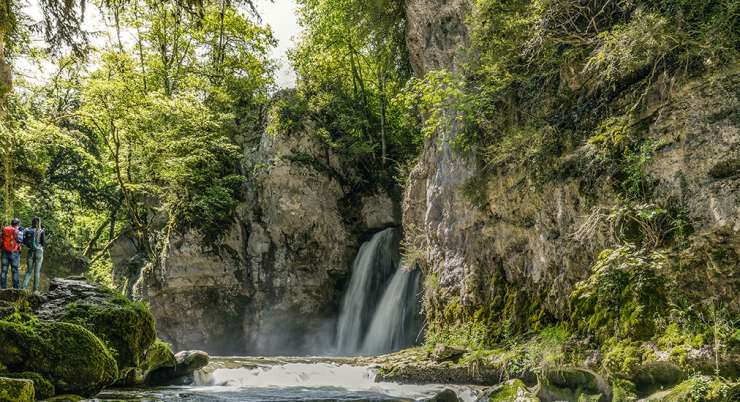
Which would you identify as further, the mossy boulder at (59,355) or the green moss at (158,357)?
the green moss at (158,357)

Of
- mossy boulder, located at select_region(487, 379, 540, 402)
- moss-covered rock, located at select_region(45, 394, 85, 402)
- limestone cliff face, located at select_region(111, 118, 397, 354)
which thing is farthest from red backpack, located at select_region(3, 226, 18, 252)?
limestone cliff face, located at select_region(111, 118, 397, 354)

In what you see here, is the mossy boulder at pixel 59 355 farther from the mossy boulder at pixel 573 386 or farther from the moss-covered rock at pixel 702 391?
the moss-covered rock at pixel 702 391

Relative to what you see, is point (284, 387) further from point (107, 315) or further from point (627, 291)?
point (627, 291)

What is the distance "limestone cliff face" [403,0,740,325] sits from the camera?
258 inches

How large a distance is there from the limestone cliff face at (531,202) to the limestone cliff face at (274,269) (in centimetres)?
555

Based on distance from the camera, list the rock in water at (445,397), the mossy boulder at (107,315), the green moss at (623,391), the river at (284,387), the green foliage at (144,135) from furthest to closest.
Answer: the green foliage at (144,135) < the river at (284,387) < the mossy boulder at (107,315) < the rock in water at (445,397) < the green moss at (623,391)

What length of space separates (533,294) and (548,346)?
56.6 inches

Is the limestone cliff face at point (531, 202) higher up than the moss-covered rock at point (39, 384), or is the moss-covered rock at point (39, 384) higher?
the limestone cliff face at point (531, 202)

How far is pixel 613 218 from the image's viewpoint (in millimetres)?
7430

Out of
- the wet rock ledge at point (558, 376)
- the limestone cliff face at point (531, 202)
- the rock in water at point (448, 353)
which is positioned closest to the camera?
the wet rock ledge at point (558, 376)

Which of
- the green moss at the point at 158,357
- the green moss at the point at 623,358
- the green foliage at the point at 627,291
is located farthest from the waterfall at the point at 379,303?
the green moss at the point at 623,358

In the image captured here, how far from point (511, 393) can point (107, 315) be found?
6.35 meters

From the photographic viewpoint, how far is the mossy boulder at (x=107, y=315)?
8.34 m

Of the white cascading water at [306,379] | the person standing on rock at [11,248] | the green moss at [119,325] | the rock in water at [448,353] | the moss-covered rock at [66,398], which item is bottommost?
the white cascading water at [306,379]
